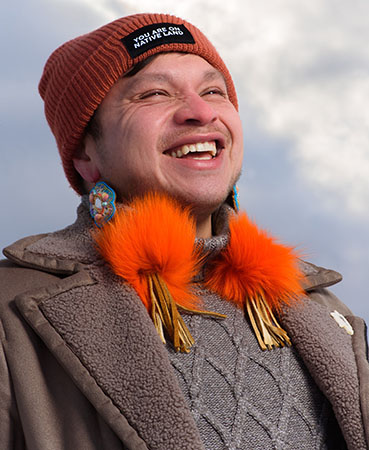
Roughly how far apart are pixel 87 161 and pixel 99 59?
338 mm

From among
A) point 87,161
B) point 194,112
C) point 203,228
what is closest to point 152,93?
point 194,112

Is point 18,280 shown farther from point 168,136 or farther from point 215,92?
point 215,92

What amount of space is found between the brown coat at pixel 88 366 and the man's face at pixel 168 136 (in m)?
0.26

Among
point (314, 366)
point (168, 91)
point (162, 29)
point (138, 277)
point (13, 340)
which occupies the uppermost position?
point (162, 29)

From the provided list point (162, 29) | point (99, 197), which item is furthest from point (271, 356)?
point (162, 29)

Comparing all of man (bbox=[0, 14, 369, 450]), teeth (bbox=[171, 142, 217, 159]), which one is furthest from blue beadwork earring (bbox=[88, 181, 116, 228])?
teeth (bbox=[171, 142, 217, 159])

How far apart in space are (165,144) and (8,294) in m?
0.64

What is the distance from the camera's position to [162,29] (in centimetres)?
209

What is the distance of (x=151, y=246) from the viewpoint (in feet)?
5.90

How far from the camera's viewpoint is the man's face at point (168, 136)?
1.94m

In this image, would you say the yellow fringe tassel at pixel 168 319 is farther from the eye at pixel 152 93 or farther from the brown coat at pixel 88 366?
the eye at pixel 152 93

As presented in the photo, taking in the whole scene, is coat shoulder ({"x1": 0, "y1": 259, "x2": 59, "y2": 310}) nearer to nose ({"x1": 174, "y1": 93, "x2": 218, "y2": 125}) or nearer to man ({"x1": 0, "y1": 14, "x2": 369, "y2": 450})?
man ({"x1": 0, "y1": 14, "x2": 369, "y2": 450})

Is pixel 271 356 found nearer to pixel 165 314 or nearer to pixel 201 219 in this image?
pixel 165 314

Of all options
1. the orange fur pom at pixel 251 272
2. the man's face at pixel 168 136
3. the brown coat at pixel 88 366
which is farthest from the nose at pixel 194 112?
the brown coat at pixel 88 366
